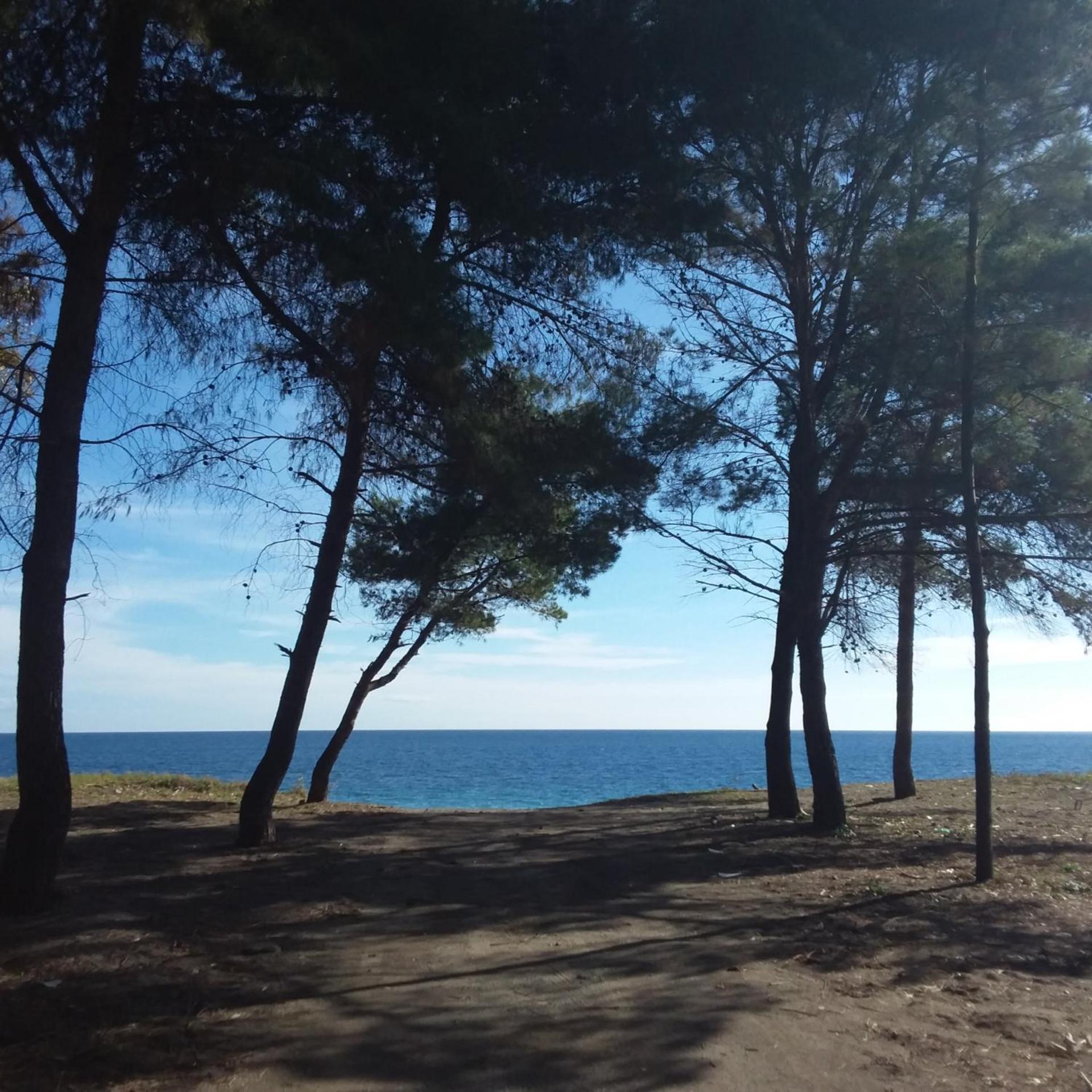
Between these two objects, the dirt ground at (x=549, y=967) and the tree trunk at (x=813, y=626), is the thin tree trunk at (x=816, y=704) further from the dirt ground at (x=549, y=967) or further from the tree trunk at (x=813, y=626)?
the dirt ground at (x=549, y=967)

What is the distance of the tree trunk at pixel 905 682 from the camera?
1548 centimetres

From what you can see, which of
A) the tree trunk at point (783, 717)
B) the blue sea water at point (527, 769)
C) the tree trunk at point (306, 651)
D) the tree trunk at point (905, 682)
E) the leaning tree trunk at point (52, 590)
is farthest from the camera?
the blue sea water at point (527, 769)

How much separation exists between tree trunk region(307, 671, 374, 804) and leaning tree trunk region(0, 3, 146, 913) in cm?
1112

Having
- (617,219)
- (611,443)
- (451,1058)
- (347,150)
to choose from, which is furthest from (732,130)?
(451,1058)

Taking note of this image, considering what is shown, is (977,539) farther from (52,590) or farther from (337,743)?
(337,743)

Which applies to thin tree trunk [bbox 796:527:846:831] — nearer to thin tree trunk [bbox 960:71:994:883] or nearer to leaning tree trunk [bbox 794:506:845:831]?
leaning tree trunk [bbox 794:506:845:831]

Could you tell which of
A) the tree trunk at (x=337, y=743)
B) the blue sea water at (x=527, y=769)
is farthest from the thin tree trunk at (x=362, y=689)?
the blue sea water at (x=527, y=769)

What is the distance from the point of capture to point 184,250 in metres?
8.73

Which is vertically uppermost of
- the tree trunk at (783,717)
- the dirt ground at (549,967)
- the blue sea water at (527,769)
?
the tree trunk at (783,717)

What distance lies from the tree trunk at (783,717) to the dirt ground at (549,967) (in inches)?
70.8

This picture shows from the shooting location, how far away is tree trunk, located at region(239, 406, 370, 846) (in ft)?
34.3

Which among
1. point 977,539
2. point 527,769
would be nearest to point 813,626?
point 977,539

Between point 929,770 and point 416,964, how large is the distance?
69.3 meters

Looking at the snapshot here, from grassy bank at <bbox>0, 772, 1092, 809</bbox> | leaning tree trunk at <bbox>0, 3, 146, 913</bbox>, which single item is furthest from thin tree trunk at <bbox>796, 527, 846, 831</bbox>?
leaning tree trunk at <bbox>0, 3, 146, 913</bbox>
